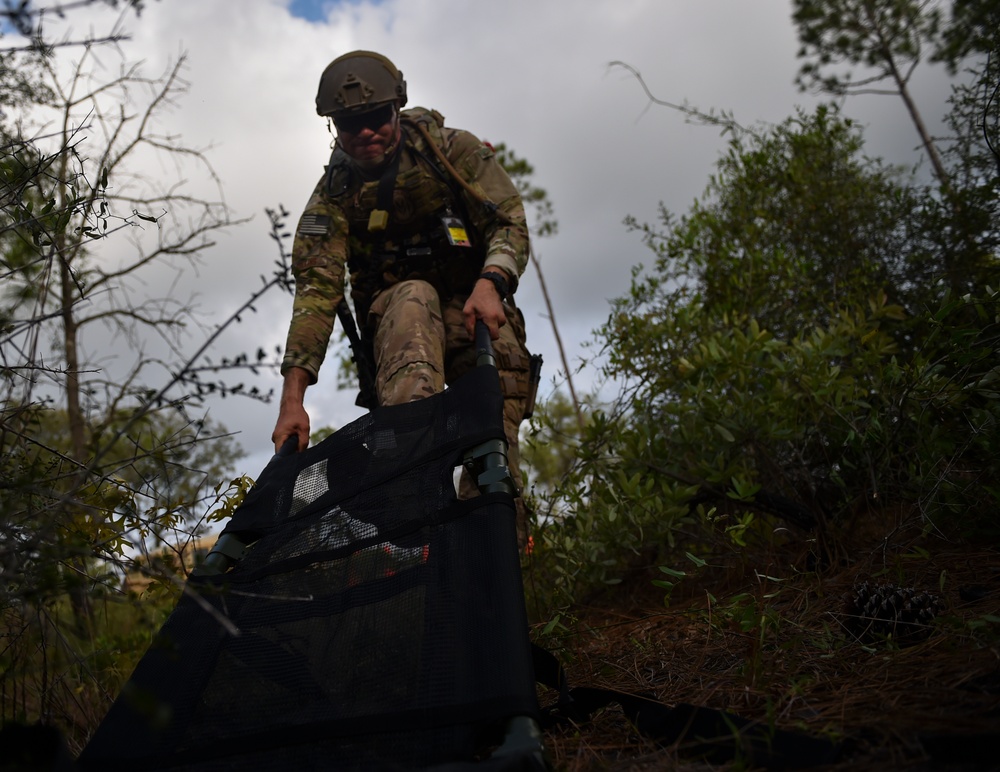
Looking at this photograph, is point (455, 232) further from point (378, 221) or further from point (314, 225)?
point (314, 225)

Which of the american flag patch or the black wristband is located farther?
the american flag patch

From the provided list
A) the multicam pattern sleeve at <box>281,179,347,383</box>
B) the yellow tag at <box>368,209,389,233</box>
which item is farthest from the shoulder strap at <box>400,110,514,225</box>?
the multicam pattern sleeve at <box>281,179,347,383</box>

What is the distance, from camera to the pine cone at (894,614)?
5.44ft

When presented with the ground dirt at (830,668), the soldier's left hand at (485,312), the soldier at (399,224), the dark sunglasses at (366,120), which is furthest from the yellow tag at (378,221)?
the ground dirt at (830,668)

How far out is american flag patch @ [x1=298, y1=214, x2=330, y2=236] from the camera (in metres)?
3.08

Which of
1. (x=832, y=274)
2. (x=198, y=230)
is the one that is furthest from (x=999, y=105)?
(x=198, y=230)

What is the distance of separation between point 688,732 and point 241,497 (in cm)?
152

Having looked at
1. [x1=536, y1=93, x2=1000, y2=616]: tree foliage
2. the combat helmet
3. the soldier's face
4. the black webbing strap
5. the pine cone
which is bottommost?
the black webbing strap

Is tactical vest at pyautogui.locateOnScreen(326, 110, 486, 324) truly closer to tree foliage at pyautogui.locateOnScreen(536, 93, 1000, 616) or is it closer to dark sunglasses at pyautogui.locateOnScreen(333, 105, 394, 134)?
dark sunglasses at pyautogui.locateOnScreen(333, 105, 394, 134)

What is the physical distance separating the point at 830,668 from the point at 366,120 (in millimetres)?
2645

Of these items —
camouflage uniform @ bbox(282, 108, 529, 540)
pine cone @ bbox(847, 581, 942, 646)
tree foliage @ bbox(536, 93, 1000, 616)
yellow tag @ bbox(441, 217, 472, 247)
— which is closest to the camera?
pine cone @ bbox(847, 581, 942, 646)

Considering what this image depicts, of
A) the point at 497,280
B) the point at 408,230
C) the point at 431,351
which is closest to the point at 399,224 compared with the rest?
the point at 408,230

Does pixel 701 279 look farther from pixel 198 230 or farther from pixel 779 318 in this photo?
pixel 198 230

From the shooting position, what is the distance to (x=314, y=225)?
10.1 ft
